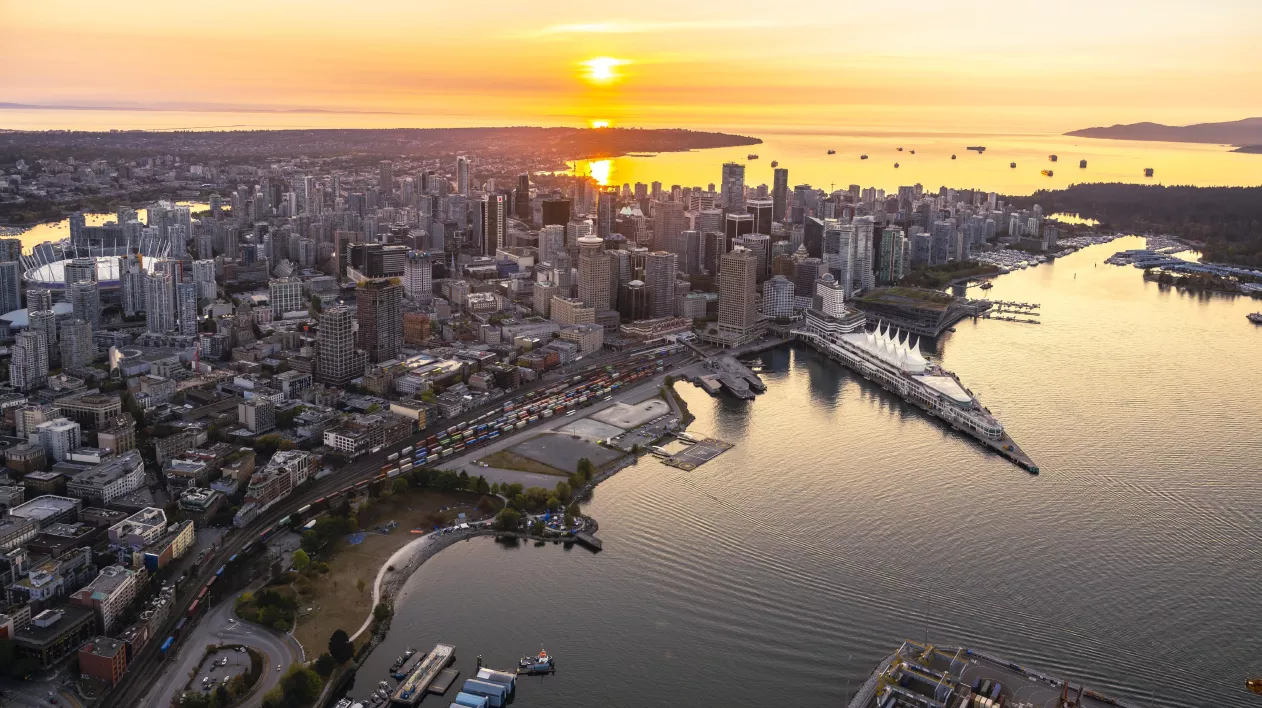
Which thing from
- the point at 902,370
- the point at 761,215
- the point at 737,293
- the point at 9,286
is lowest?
the point at 902,370

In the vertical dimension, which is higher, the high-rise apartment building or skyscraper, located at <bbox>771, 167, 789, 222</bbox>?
skyscraper, located at <bbox>771, 167, 789, 222</bbox>

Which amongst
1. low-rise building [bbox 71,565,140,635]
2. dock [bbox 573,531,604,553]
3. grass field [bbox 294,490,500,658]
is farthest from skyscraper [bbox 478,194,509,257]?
low-rise building [bbox 71,565,140,635]

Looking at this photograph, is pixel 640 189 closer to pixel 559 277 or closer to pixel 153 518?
pixel 559 277

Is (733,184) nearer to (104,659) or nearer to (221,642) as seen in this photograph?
(221,642)

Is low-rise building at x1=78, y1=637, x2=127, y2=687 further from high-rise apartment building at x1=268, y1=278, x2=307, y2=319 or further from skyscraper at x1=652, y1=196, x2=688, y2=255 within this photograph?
skyscraper at x1=652, y1=196, x2=688, y2=255

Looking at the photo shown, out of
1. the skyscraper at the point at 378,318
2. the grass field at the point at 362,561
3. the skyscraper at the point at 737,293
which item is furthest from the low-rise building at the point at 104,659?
the skyscraper at the point at 737,293

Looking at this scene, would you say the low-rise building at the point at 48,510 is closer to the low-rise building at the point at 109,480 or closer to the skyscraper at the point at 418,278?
the low-rise building at the point at 109,480

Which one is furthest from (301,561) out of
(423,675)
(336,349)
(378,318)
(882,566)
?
(378,318)
